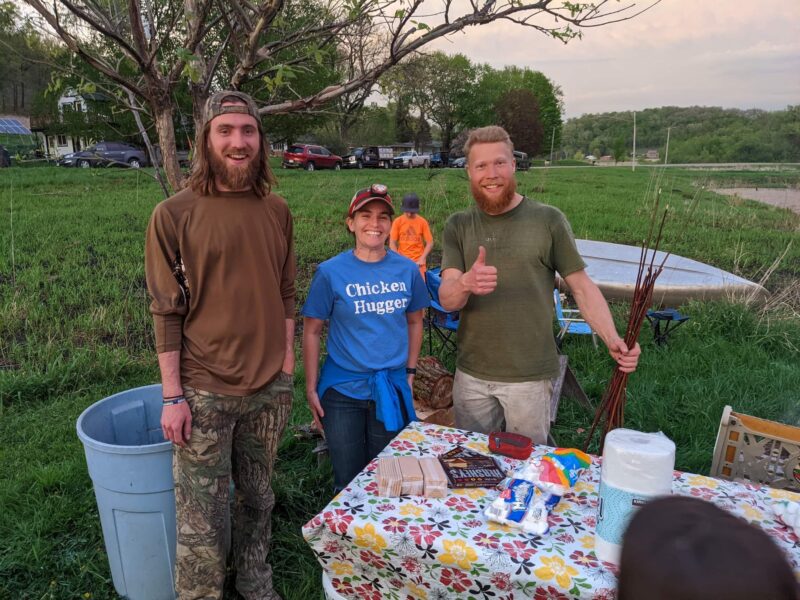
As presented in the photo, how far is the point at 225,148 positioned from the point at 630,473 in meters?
1.65

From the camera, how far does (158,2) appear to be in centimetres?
273

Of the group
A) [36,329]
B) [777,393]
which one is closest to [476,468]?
[777,393]

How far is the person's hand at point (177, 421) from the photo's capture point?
197 cm

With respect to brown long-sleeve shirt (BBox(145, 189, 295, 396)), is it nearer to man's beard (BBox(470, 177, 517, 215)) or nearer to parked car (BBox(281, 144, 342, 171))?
man's beard (BBox(470, 177, 517, 215))

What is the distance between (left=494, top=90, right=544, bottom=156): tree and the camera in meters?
48.2

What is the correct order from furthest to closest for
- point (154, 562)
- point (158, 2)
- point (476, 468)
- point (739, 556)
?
point (158, 2) < point (154, 562) < point (476, 468) < point (739, 556)

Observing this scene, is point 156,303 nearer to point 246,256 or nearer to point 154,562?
point 246,256

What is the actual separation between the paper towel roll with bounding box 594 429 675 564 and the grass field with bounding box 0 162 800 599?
1657 mm

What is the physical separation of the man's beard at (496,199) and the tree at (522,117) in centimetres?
4517

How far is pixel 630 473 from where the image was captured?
1345 mm

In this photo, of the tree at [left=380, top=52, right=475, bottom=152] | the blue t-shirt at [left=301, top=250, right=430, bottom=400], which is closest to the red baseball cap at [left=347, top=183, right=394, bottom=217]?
the blue t-shirt at [left=301, top=250, right=430, bottom=400]

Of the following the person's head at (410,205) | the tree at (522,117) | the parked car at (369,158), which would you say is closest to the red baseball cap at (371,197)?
the person's head at (410,205)

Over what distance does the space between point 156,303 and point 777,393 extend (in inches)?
184

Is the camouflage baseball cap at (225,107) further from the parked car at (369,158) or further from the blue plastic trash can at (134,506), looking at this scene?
the parked car at (369,158)
